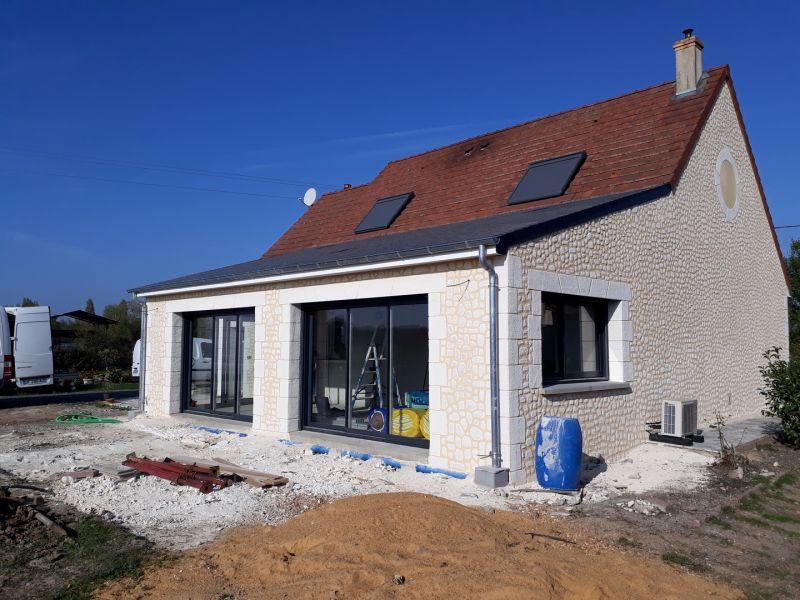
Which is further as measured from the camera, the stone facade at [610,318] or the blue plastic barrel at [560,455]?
the stone facade at [610,318]

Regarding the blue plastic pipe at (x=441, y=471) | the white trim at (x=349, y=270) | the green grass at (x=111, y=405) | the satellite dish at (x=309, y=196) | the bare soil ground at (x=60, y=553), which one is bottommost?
the green grass at (x=111, y=405)

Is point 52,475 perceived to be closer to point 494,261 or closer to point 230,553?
point 230,553

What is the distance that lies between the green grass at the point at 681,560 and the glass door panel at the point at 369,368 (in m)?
4.96

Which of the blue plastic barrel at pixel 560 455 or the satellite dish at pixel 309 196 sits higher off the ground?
the satellite dish at pixel 309 196

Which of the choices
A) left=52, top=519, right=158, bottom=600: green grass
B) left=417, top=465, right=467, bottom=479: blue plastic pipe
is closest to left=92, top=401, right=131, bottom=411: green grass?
left=417, top=465, right=467, bottom=479: blue plastic pipe

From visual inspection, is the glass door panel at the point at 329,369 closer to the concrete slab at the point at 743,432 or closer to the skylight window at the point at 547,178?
the skylight window at the point at 547,178

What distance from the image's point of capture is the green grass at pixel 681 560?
4.71 metres

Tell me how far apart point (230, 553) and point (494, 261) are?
444 centimetres

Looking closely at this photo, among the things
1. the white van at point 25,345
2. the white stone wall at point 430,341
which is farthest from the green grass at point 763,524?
the white van at point 25,345

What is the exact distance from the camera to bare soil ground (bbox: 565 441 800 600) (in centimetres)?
471

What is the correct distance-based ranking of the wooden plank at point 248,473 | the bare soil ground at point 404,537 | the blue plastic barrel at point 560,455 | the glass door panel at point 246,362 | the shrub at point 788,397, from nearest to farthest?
the bare soil ground at point 404,537, the blue plastic barrel at point 560,455, the wooden plank at point 248,473, the shrub at point 788,397, the glass door panel at point 246,362

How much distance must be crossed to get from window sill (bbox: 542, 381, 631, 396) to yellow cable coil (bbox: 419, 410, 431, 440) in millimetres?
1841

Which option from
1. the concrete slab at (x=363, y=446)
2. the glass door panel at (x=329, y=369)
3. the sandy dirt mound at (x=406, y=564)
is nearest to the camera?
the sandy dirt mound at (x=406, y=564)

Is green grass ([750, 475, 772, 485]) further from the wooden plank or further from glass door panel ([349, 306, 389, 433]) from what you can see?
the wooden plank
